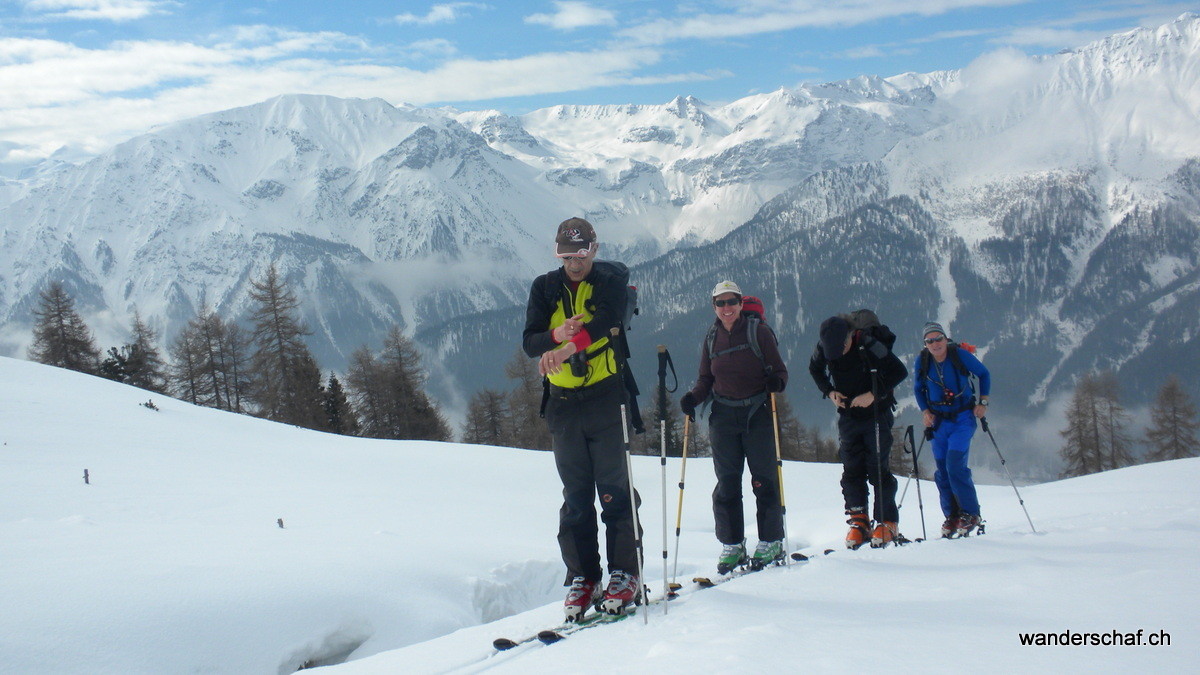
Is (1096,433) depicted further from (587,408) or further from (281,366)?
(587,408)

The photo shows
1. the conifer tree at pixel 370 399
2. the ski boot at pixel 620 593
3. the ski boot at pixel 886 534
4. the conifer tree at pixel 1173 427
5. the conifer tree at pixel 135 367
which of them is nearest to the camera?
the ski boot at pixel 620 593

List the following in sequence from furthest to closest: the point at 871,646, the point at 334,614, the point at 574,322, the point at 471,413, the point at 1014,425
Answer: the point at 1014,425 → the point at 471,413 → the point at 334,614 → the point at 574,322 → the point at 871,646

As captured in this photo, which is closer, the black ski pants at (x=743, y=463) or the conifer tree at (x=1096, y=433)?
the black ski pants at (x=743, y=463)

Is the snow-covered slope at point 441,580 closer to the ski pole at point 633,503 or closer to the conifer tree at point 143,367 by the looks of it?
the ski pole at point 633,503

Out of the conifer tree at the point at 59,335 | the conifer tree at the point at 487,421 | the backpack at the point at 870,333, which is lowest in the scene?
the conifer tree at the point at 487,421

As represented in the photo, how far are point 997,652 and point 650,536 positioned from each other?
8.85m

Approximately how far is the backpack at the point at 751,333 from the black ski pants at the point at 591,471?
181 centimetres

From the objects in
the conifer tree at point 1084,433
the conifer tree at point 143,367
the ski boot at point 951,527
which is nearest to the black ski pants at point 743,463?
the ski boot at point 951,527

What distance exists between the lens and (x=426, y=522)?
10.9 meters

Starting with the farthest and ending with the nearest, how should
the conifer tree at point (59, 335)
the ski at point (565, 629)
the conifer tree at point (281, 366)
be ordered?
the conifer tree at point (59, 335) → the conifer tree at point (281, 366) → the ski at point (565, 629)

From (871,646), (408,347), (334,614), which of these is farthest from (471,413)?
(871,646)

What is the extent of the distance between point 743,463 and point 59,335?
4416cm

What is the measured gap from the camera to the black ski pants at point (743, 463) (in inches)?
270

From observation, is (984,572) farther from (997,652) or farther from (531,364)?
(531,364)
